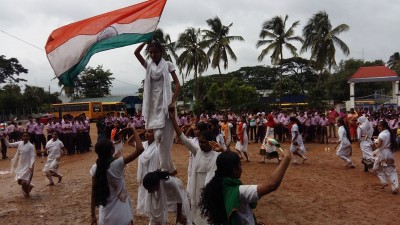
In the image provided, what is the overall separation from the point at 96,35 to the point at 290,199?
217 inches

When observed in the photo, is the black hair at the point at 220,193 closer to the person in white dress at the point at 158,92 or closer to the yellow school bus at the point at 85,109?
the person in white dress at the point at 158,92

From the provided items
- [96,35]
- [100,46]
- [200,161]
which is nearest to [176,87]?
[200,161]

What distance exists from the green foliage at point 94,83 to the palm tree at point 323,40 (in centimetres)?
3681

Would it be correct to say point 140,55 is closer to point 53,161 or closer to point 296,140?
point 53,161

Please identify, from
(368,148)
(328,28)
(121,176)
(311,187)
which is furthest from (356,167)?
(328,28)

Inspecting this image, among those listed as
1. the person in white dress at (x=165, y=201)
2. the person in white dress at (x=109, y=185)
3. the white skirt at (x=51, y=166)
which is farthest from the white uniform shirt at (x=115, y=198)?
the white skirt at (x=51, y=166)

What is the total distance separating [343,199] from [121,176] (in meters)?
6.01

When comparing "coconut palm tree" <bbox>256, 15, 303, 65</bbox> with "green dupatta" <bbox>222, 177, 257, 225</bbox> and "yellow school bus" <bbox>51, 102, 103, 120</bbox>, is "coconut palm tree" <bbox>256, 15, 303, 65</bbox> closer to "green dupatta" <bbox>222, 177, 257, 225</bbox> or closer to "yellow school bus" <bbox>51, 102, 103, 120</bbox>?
"yellow school bus" <bbox>51, 102, 103, 120</bbox>

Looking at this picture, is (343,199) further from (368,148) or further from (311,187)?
(368,148)

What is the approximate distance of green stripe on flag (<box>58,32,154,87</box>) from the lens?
5473 millimetres

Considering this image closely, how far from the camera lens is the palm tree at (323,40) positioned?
112 ft

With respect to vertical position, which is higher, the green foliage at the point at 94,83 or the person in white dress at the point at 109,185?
the green foliage at the point at 94,83

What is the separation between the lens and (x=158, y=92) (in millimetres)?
5383

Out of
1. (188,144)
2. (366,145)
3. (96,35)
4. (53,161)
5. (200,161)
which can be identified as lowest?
(53,161)
